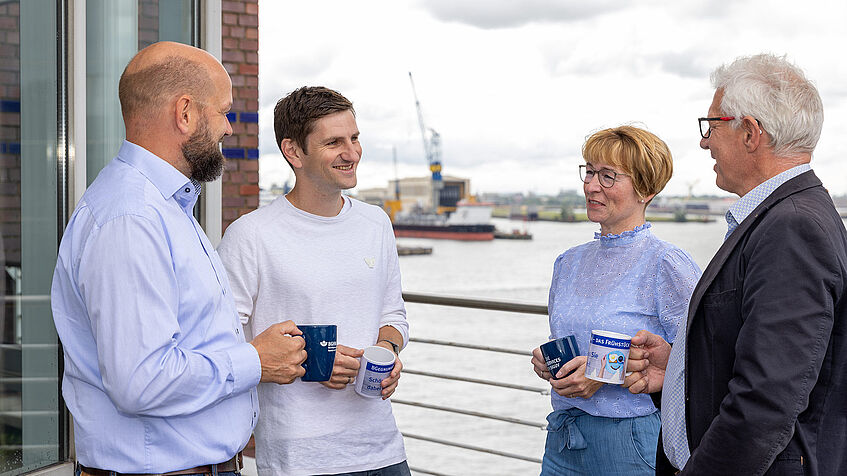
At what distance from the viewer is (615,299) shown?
1760 mm

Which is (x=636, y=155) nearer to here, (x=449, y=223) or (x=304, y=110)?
(x=304, y=110)

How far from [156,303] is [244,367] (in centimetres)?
20

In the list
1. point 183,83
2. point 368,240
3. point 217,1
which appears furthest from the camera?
point 217,1

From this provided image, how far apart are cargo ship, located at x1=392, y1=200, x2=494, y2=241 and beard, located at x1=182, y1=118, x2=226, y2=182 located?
31.0 meters

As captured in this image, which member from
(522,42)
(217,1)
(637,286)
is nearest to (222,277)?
(637,286)

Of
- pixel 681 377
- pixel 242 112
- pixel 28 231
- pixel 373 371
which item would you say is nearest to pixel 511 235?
pixel 242 112

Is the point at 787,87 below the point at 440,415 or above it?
above

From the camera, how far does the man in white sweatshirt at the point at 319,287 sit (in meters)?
1.75

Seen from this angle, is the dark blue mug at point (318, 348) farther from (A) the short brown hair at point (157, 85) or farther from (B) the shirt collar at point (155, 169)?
(A) the short brown hair at point (157, 85)

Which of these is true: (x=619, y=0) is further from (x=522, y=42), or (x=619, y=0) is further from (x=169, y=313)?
(x=169, y=313)

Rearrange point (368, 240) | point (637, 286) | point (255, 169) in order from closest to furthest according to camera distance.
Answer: point (637, 286) < point (368, 240) < point (255, 169)

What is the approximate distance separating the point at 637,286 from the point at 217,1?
87.5 inches

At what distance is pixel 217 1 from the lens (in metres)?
3.21

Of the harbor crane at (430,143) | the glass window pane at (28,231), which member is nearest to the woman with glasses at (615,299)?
the glass window pane at (28,231)
